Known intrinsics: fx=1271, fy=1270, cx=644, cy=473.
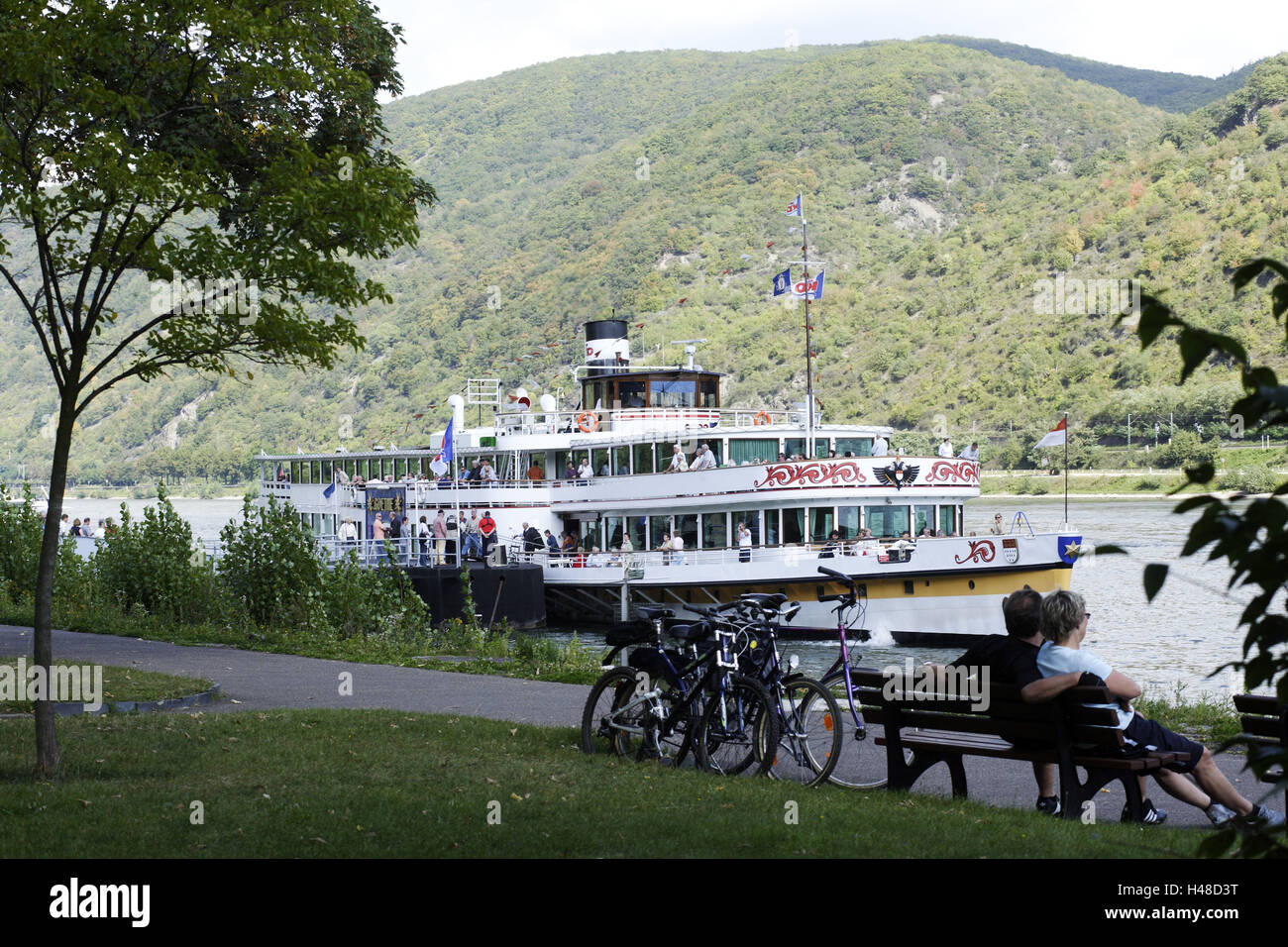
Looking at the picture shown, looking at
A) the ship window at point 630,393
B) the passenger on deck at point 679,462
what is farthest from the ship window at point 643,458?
the ship window at point 630,393

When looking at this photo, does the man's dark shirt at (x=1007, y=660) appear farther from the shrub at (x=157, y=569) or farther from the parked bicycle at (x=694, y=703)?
the shrub at (x=157, y=569)

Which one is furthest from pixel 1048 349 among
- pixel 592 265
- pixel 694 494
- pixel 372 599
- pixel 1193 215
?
pixel 372 599

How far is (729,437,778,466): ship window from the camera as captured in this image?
30250 millimetres

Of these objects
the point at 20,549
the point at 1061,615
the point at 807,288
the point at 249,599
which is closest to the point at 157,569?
the point at 249,599

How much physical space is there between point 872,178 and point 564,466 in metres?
130

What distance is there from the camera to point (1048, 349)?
93438 mm

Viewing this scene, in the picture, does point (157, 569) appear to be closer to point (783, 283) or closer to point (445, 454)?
point (445, 454)

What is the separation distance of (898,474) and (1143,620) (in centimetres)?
1180

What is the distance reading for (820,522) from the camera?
93.5 feet
